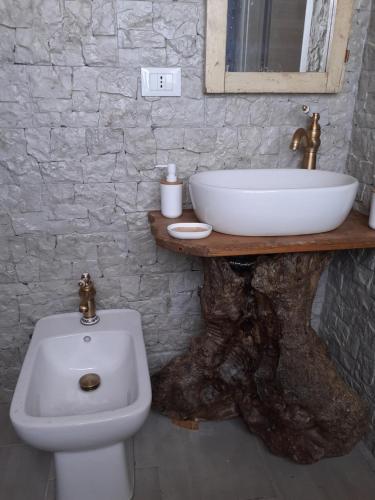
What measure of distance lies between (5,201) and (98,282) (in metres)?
0.47

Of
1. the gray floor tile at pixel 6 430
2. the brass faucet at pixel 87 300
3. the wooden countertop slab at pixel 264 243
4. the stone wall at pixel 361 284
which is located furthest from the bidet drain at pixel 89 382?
the stone wall at pixel 361 284

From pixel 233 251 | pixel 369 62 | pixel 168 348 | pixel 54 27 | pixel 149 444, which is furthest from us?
pixel 168 348

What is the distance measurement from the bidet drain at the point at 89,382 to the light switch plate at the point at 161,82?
1029 mm

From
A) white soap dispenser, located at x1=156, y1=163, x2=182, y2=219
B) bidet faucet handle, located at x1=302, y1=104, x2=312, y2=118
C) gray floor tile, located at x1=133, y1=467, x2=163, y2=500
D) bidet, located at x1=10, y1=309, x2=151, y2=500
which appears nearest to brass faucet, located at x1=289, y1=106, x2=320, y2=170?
bidet faucet handle, located at x1=302, y1=104, x2=312, y2=118

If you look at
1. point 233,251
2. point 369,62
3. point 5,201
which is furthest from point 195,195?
point 369,62

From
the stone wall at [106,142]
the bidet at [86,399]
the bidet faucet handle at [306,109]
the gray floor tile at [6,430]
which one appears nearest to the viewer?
the bidet at [86,399]

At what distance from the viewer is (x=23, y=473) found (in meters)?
1.48

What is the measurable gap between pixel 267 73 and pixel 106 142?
635mm

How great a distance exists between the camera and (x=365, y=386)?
1.58 metres

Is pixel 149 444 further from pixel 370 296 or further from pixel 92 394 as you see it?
pixel 370 296

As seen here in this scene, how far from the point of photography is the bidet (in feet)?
3.68

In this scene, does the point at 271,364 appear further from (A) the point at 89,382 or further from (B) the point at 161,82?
(B) the point at 161,82

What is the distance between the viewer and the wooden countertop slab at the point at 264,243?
120cm

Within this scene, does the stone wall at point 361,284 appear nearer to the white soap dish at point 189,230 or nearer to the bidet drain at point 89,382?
the white soap dish at point 189,230
